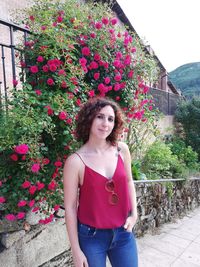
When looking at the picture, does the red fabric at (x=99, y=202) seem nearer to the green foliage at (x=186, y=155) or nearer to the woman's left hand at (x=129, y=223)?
the woman's left hand at (x=129, y=223)

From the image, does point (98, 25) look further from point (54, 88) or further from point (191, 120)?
point (191, 120)

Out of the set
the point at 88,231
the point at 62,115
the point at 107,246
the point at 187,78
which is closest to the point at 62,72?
the point at 62,115

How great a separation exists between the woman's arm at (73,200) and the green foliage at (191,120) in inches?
327

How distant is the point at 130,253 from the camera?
1.48m

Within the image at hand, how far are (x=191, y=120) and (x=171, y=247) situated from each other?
267 inches

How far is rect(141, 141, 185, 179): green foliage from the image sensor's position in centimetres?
473

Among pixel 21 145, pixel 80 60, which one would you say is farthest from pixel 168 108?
pixel 21 145

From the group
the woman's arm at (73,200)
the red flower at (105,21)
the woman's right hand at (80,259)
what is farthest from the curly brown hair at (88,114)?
the red flower at (105,21)

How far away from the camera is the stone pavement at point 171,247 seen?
2781 mm

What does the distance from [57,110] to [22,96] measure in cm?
26

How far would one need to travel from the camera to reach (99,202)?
1.35 meters

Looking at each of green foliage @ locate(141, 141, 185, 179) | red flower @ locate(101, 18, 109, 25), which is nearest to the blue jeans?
red flower @ locate(101, 18, 109, 25)

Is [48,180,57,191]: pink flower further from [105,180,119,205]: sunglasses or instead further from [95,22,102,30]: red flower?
[95,22,102,30]: red flower

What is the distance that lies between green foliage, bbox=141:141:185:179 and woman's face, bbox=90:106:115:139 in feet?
10.6
